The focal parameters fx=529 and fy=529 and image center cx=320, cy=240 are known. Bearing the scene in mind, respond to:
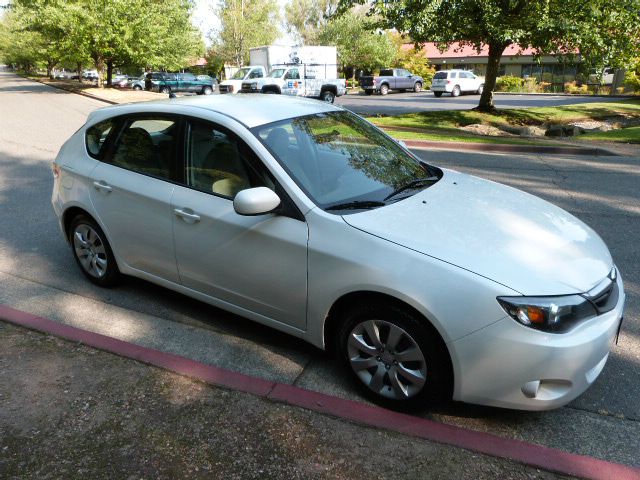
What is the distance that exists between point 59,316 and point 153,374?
4.45 ft

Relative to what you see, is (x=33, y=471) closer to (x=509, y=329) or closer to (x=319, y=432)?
(x=319, y=432)

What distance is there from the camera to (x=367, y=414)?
3.01m

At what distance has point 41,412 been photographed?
10.0 ft

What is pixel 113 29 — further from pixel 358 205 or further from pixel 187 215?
pixel 358 205

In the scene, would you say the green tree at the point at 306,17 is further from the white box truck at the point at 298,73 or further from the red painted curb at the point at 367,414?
the red painted curb at the point at 367,414

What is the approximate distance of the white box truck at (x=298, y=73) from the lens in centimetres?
2839

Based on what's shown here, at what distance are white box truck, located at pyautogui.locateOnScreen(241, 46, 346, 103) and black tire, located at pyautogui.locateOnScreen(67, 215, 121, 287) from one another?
24123 mm

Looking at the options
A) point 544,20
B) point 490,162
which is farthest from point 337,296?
point 544,20

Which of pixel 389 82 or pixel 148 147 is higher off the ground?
pixel 389 82

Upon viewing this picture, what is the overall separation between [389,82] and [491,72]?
22463 mm

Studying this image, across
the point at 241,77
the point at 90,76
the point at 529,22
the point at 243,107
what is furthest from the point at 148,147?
the point at 90,76

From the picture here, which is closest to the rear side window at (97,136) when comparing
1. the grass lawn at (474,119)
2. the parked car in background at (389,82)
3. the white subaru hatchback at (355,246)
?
the white subaru hatchback at (355,246)

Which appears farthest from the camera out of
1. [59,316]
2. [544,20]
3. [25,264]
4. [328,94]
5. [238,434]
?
[328,94]

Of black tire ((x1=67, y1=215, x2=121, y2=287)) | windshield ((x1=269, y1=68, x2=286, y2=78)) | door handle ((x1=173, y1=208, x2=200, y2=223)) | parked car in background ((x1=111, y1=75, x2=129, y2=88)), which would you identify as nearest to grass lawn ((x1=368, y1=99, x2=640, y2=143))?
windshield ((x1=269, y1=68, x2=286, y2=78))
